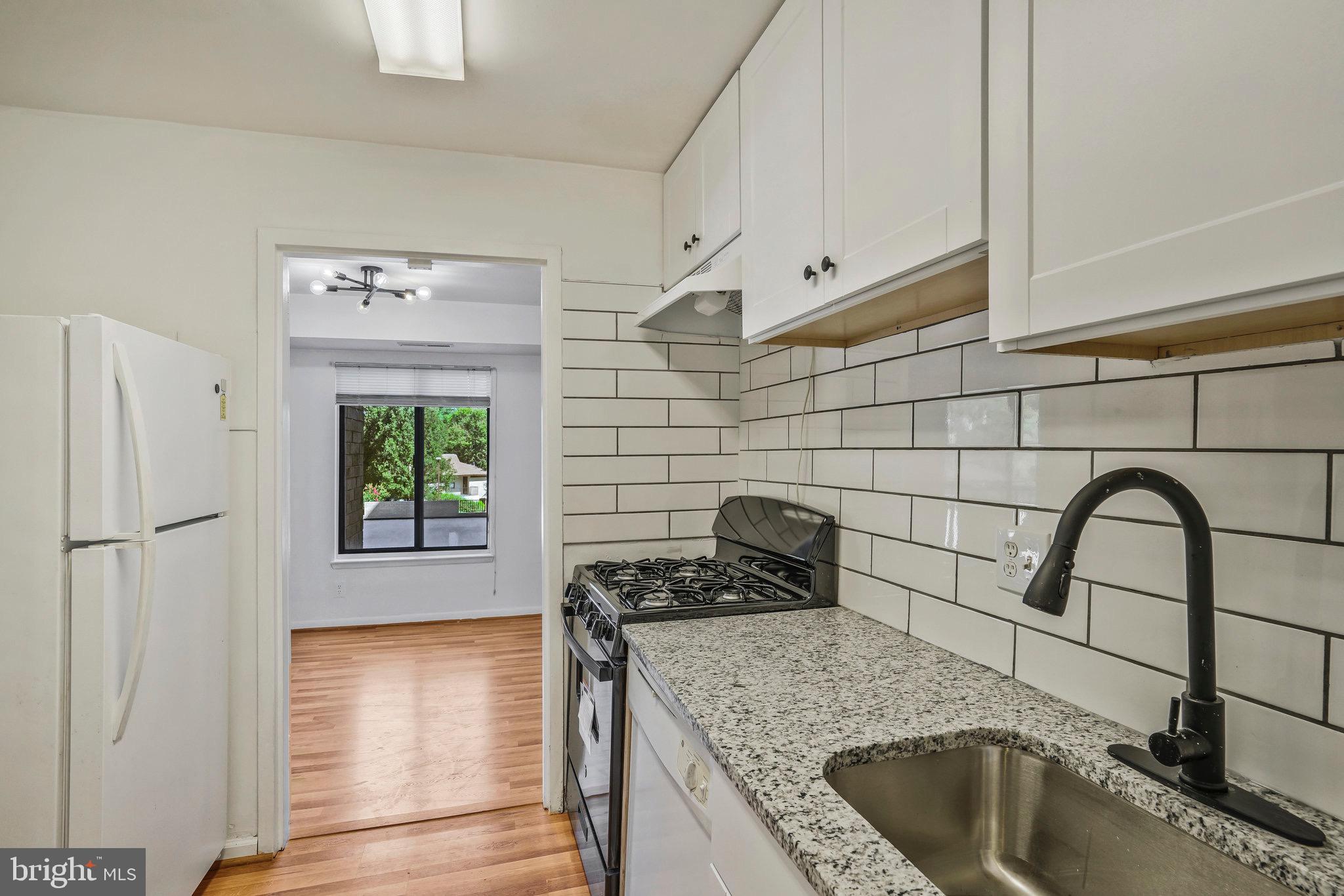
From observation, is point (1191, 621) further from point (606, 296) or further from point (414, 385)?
point (414, 385)

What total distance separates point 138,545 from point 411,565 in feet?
12.6

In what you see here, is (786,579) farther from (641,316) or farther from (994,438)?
(641,316)

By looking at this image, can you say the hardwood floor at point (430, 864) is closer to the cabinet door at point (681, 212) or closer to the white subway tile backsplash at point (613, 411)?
the white subway tile backsplash at point (613, 411)

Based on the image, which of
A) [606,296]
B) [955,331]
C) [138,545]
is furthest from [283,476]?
[955,331]

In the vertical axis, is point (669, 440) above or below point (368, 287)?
below

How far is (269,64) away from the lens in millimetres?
1718

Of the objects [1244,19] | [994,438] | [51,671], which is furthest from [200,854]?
[1244,19]

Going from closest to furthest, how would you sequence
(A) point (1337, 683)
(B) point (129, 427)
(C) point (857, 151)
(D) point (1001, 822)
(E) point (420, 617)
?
1. (A) point (1337, 683)
2. (D) point (1001, 822)
3. (C) point (857, 151)
4. (B) point (129, 427)
5. (E) point (420, 617)

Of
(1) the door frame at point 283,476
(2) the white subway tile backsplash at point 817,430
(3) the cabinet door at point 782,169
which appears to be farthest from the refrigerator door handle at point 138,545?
(2) the white subway tile backsplash at point 817,430

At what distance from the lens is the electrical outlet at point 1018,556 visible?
113 centimetres

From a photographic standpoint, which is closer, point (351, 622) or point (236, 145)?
point (236, 145)

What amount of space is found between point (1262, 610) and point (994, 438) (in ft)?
1.62

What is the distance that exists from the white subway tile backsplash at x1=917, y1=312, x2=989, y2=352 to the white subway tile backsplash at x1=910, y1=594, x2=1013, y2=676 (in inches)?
21.1

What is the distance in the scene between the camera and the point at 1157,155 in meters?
0.63
